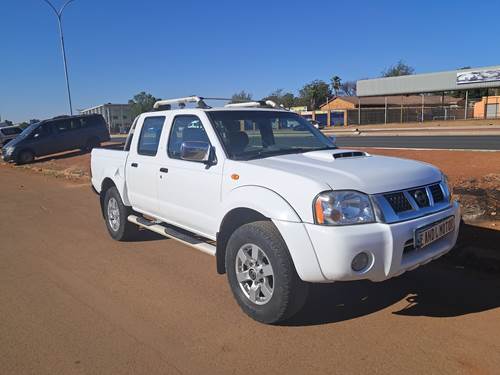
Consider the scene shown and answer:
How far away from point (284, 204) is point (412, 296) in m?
1.74

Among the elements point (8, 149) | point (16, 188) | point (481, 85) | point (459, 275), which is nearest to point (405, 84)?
point (481, 85)

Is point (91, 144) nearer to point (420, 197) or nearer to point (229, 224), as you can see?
point (229, 224)

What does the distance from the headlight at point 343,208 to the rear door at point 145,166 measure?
Result: 247 centimetres

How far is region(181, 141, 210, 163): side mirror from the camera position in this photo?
168 inches

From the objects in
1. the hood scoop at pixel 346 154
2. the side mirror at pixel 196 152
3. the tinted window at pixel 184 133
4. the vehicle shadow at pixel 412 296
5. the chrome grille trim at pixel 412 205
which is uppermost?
the tinted window at pixel 184 133

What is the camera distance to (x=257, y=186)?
3.77 m

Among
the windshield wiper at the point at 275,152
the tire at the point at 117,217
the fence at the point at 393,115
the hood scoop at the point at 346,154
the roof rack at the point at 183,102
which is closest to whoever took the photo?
the hood scoop at the point at 346,154

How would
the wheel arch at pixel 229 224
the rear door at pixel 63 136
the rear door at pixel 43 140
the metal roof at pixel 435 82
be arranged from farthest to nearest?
1. the metal roof at pixel 435 82
2. the rear door at pixel 63 136
3. the rear door at pixel 43 140
4. the wheel arch at pixel 229 224

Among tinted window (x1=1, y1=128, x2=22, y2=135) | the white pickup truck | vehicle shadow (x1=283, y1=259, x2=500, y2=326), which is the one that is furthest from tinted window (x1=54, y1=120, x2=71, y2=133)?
vehicle shadow (x1=283, y1=259, x2=500, y2=326)

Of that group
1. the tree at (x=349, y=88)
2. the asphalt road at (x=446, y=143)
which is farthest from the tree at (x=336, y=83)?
the asphalt road at (x=446, y=143)

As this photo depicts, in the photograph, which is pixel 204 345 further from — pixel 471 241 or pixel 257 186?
pixel 471 241

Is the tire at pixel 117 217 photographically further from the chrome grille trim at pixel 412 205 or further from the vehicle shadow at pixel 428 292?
the chrome grille trim at pixel 412 205

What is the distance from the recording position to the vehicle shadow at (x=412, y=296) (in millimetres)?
3904

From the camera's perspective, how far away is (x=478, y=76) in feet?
156
